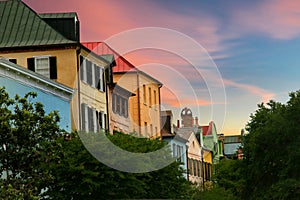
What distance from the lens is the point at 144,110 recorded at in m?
78.6

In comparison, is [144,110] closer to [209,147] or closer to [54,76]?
[54,76]

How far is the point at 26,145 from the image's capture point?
37250 millimetres

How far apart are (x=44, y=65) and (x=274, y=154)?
49.5ft

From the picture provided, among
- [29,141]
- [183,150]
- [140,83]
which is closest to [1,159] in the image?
[29,141]

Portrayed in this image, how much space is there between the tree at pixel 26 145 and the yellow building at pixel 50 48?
56.9ft

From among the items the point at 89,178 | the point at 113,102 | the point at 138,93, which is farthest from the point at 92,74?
the point at 89,178

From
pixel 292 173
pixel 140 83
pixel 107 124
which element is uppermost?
pixel 140 83

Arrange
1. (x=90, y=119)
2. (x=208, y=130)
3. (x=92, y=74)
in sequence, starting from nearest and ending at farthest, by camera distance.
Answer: (x=90, y=119)
(x=92, y=74)
(x=208, y=130)

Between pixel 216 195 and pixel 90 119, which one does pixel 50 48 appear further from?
pixel 216 195

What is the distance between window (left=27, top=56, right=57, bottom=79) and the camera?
184ft

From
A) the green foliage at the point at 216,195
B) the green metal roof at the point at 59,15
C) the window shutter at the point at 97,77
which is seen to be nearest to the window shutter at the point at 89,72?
the window shutter at the point at 97,77

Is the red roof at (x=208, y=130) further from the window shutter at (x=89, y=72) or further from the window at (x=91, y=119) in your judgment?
the window shutter at (x=89, y=72)

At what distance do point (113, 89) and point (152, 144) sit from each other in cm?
1733

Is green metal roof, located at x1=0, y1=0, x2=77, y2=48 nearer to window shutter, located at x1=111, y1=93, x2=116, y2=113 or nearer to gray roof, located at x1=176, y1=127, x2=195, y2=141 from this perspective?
window shutter, located at x1=111, y1=93, x2=116, y2=113
